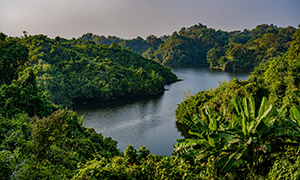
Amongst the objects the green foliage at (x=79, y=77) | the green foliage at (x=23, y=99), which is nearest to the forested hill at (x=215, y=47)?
the green foliage at (x=79, y=77)

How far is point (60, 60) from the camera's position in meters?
45.9

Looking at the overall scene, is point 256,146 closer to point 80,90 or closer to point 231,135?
point 231,135

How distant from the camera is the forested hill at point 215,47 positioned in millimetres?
77719

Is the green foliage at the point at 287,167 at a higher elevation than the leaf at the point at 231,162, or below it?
higher

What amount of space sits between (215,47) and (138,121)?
9080 cm

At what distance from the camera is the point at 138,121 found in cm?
2784

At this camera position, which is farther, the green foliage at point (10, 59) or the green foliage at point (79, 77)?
the green foliage at point (79, 77)

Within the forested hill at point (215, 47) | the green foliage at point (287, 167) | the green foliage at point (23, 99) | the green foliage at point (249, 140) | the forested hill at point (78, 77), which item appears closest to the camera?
the green foliage at point (287, 167)

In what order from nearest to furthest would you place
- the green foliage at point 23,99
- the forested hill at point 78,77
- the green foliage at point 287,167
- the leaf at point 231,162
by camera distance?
the green foliage at point 287,167, the leaf at point 231,162, the green foliage at point 23,99, the forested hill at point 78,77

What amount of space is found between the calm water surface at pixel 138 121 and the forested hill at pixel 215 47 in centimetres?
4658

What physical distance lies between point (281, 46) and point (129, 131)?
7382cm

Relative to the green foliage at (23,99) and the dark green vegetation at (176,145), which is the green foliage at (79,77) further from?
the green foliage at (23,99)

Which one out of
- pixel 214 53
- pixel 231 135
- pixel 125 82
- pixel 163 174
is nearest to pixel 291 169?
pixel 231 135

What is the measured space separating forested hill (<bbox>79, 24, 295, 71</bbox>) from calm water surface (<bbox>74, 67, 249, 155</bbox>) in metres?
46.6
